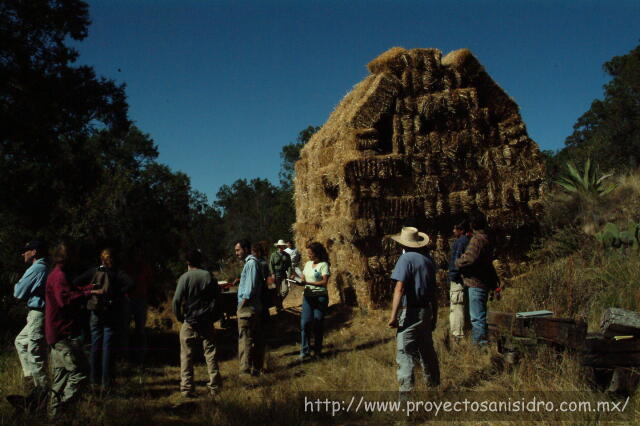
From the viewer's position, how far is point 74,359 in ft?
16.7

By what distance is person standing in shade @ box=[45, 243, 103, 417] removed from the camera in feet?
16.6

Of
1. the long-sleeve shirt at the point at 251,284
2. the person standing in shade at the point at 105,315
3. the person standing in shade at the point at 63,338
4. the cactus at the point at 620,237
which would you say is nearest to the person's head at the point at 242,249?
the long-sleeve shirt at the point at 251,284

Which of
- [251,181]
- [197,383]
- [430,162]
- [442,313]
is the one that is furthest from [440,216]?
[251,181]

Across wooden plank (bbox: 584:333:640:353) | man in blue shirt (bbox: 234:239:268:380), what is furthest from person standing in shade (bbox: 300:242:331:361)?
wooden plank (bbox: 584:333:640:353)

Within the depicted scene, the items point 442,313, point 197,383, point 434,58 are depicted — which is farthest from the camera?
point 434,58

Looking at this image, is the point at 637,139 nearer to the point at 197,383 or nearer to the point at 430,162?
the point at 430,162

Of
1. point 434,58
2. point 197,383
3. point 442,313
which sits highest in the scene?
point 434,58

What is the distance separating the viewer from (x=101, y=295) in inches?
246

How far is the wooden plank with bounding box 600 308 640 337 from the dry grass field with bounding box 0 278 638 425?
0.48m

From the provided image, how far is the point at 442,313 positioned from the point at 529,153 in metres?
4.19

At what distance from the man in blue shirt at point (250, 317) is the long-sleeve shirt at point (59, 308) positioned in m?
2.28

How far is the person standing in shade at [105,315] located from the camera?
6301mm

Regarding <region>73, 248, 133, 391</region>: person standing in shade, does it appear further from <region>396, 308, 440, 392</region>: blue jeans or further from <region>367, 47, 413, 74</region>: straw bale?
<region>367, 47, 413, 74</region>: straw bale

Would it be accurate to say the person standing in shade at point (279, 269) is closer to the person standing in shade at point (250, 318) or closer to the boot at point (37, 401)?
the person standing in shade at point (250, 318)
